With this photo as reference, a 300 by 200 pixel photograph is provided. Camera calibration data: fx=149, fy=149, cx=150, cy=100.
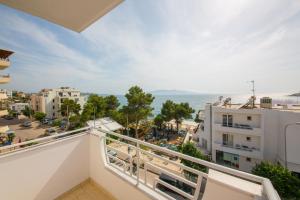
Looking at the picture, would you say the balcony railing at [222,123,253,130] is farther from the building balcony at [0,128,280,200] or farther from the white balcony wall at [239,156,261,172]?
the building balcony at [0,128,280,200]

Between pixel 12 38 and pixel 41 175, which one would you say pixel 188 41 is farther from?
pixel 12 38

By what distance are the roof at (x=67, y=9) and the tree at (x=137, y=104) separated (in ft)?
46.9

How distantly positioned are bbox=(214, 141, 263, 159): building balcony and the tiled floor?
11.2 m

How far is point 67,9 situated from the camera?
1.22 m

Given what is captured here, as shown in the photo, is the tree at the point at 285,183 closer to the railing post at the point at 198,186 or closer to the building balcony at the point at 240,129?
the building balcony at the point at 240,129

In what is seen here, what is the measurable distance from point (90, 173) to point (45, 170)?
699 millimetres

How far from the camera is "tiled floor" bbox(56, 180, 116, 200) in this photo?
2.03 metres

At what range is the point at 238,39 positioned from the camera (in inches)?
334

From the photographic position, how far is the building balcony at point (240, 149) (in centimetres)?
1017

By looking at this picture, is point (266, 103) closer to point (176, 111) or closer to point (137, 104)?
point (137, 104)

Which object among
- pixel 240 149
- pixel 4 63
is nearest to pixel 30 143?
pixel 4 63

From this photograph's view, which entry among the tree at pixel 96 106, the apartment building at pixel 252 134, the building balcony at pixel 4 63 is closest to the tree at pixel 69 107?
the tree at pixel 96 106

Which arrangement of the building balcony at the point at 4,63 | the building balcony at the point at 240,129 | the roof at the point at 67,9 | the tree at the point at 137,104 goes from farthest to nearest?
the tree at the point at 137,104, the building balcony at the point at 240,129, the building balcony at the point at 4,63, the roof at the point at 67,9

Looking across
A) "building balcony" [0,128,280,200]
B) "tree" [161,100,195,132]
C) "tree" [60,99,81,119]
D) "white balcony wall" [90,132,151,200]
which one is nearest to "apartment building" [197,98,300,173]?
"tree" [161,100,195,132]
